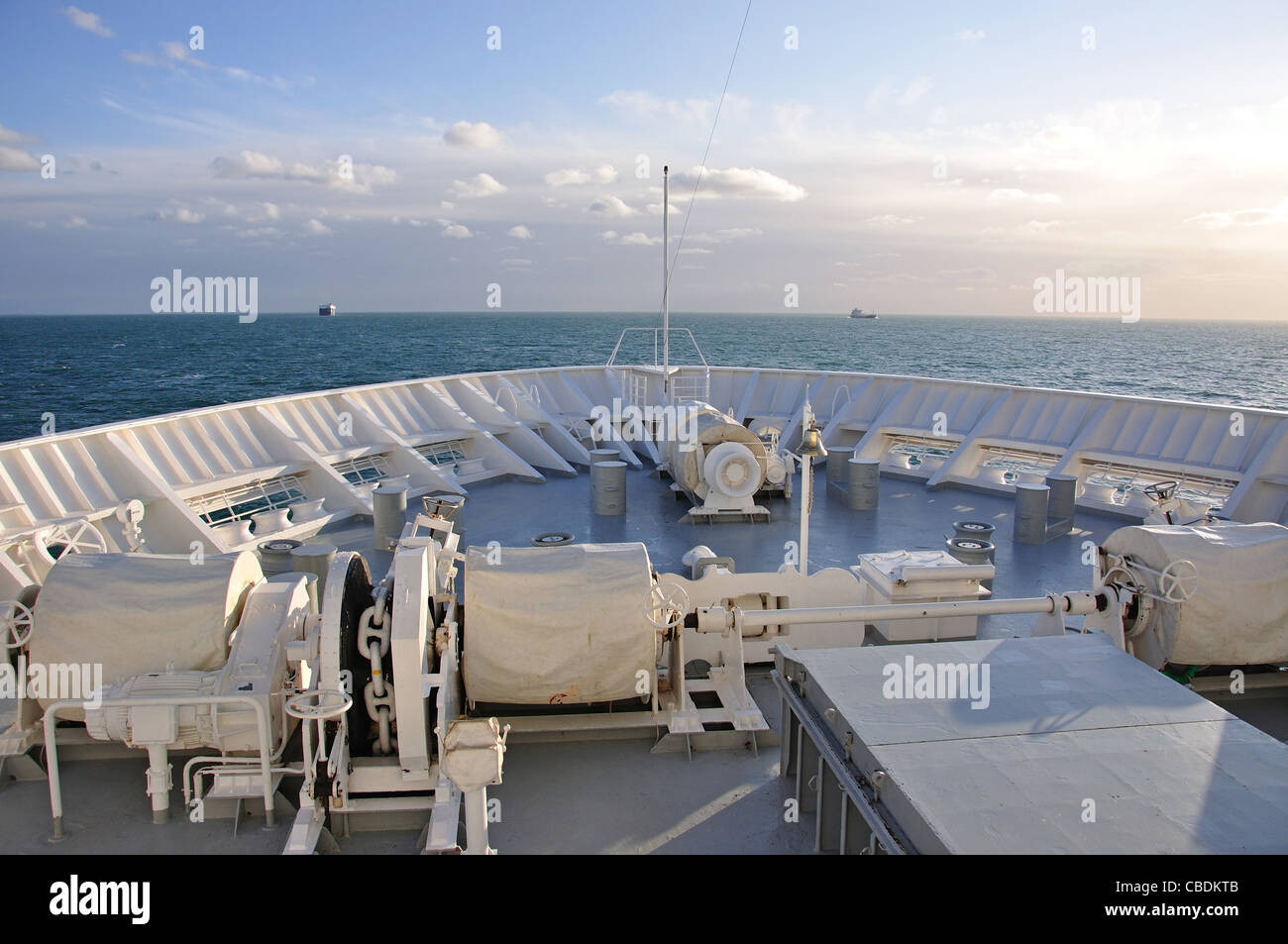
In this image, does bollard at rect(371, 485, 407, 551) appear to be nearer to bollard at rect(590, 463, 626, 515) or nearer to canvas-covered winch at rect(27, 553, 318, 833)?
bollard at rect(590, 463, 626, 515)

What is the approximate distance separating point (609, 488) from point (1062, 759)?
1064 cm

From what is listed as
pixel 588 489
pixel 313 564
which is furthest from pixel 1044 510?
pixel 313 564

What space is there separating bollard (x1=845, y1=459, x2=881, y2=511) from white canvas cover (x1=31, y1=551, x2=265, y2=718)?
11304mm

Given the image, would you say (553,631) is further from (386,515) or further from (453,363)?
(453,363)

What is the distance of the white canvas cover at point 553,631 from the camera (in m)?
7.04

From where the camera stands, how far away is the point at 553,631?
705 centimetres

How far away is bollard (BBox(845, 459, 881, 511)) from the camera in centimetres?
1540

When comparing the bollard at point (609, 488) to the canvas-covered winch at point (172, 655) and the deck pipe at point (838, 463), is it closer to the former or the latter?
the deck pipe at point (838, 463)

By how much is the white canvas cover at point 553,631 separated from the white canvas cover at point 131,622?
79.6 inches

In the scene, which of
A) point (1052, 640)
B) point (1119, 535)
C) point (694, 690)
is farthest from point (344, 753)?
point (1119, 535)

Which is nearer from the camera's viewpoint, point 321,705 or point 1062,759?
point 1062,759

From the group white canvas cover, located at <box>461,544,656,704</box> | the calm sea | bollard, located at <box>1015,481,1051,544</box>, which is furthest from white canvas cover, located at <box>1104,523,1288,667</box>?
the calm sea

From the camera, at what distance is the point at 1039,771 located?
4.71 meters

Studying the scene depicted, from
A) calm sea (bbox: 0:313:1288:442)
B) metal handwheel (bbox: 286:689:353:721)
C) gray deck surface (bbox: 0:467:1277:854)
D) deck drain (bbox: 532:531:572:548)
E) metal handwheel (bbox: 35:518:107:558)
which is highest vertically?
calm sea (bbox: 0:313:1288:442)
